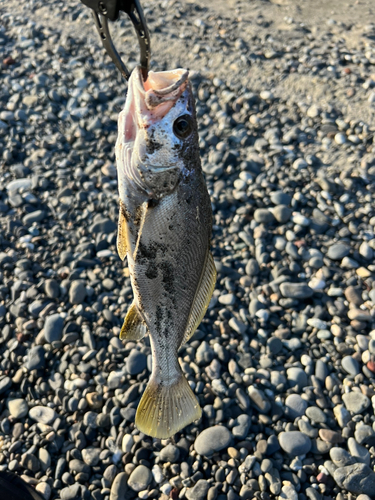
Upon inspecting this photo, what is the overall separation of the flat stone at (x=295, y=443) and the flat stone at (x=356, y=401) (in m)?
0.61

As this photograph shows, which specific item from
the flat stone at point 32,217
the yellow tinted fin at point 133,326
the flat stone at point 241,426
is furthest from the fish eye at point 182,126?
the flat stone at point 32,217

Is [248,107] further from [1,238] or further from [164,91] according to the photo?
[164,91]

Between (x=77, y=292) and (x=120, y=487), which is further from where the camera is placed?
(x=77, y=292)

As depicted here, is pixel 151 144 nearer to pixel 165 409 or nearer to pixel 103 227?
pixel 165 409

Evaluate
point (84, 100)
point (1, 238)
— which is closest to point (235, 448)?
point (1, 238)

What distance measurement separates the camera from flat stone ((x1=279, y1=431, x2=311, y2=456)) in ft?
14.3

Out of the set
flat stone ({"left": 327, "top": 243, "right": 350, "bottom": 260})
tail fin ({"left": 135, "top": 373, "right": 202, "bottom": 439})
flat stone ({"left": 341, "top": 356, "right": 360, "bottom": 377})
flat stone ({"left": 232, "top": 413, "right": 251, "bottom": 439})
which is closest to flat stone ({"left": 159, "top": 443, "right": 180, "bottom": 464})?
flat stone ({"left": 232, "top": 413, "right": 251, "bottom": 439})

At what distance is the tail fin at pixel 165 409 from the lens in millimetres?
3145

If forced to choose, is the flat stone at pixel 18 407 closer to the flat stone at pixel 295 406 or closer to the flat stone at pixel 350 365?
the flat stone at pixel 295 406

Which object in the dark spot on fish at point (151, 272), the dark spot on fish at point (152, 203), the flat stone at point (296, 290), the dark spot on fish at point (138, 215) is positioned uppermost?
the dark spot on fish at point (152, 203)

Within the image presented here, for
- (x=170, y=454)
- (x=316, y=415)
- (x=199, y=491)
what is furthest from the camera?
(x=316, y=415)

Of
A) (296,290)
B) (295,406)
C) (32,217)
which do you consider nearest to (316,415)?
(295,406)

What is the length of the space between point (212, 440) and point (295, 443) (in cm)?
83

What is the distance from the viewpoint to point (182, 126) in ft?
8.63
